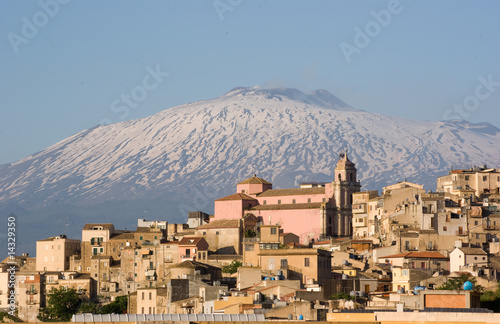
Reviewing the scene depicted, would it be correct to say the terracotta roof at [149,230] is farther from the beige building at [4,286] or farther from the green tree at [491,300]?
the green tree at [491,300]

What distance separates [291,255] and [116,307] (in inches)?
817

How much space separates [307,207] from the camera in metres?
116

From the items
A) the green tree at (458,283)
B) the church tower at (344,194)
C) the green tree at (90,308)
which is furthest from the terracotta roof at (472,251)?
the church tower at (344,194)

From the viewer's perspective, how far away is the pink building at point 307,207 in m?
115

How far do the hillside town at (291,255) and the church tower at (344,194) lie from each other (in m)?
0.11

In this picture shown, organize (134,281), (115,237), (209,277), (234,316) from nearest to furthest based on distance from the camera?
(234,316)
(209,277)
(134,281)
(115,237)

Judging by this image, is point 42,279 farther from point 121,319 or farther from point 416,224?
point 121,319

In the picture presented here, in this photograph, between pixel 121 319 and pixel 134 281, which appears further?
pixel 134 281

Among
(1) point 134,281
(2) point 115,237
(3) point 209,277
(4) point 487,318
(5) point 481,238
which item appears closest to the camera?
(4) point 487,318

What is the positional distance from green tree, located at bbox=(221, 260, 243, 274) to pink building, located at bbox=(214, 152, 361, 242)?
738 inches

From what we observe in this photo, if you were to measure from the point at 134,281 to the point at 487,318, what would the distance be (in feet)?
215

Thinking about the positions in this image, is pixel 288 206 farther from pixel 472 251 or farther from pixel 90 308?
pixel 472 251

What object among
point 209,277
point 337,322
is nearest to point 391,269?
point 209,277

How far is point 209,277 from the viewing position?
8312cm
